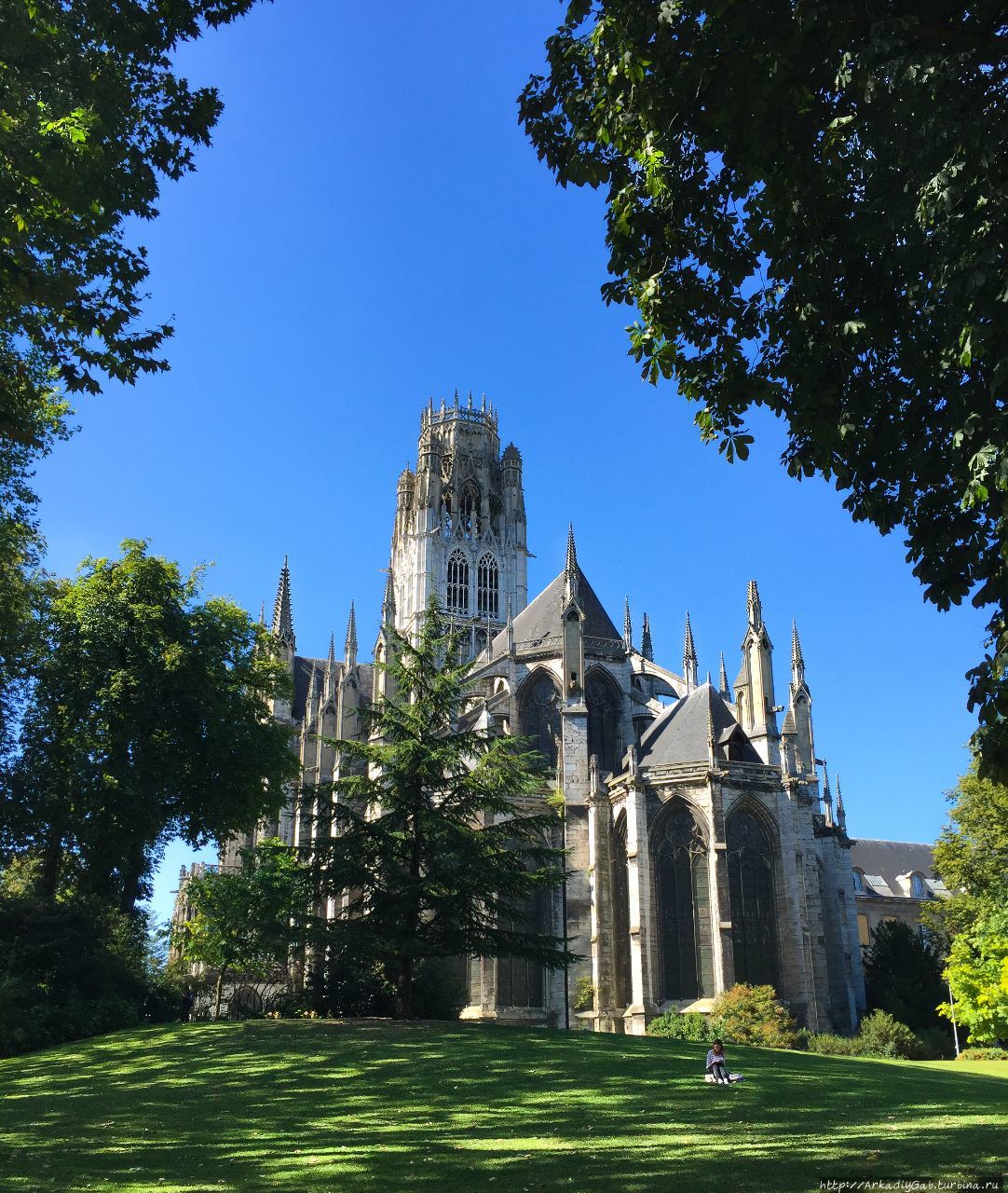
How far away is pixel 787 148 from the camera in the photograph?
9.95 m

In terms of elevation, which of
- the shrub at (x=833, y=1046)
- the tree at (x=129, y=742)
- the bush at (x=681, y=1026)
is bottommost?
the shrub at (x=833, y=1046)

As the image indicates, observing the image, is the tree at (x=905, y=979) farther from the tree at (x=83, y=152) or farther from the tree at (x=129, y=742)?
the tree at (x=83, y=152)

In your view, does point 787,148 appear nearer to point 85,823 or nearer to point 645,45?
point 645,45

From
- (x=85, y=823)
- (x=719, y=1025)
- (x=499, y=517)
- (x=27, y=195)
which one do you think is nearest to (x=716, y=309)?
(x=27, y=195)

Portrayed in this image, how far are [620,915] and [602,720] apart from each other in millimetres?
9897

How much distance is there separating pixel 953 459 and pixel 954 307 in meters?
1.67

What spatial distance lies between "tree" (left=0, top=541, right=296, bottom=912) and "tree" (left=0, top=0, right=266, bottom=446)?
15885 mm

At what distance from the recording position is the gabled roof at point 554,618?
47784mm

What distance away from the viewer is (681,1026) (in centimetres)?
3250

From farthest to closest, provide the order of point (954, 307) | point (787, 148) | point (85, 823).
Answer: point (85, 823)
point (787, 148)
point (954, 307)

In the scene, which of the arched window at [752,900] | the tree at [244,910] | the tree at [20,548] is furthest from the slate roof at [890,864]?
the tree at [20,548]

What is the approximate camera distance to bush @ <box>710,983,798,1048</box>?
31.5 meters

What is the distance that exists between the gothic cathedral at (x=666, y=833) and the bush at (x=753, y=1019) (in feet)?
4.62

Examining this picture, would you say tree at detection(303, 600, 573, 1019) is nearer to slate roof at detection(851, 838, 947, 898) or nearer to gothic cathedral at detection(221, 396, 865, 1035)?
gothic cathedral at detection(221, 396, 865, 1035)
